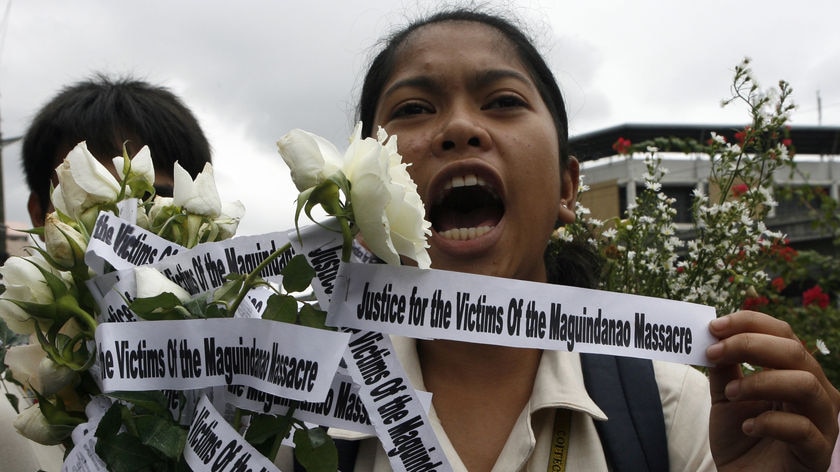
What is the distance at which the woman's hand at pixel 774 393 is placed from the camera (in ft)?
3.75

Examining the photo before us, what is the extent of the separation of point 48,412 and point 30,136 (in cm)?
148

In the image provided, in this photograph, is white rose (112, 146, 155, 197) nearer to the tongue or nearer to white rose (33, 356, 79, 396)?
white rose (33, 356, 79, 396)

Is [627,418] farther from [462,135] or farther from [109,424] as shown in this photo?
[109,424]

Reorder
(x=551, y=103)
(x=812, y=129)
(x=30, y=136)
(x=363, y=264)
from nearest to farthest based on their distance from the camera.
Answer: (x=363, y=264) → (x=551, y=103) → (x=30, y=136) → (x=812, y=129)

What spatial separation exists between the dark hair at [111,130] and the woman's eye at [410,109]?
0.74 m

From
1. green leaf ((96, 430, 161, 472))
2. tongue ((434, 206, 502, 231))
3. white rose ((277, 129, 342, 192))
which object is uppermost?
tongue ((434, 206, 502, 231))

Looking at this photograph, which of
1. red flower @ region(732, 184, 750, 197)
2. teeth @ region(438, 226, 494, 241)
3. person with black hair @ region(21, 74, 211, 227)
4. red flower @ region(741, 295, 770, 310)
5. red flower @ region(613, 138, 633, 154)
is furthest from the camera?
red flower @ region(613, 138, 633, 154)

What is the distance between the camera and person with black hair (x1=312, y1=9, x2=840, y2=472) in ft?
4.54

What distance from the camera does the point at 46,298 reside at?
953mm

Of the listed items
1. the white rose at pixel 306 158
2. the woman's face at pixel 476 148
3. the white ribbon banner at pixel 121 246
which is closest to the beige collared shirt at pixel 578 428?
the woman's face at pixel 476 148

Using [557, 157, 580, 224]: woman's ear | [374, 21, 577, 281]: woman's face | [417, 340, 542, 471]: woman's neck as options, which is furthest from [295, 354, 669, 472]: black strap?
[557, 157, 580, 224]: woman's ear

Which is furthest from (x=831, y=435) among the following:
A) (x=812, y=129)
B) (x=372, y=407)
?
(x=812, y=129)

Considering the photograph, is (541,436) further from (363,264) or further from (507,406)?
(363,264)

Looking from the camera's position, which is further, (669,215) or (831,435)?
(669,215)
